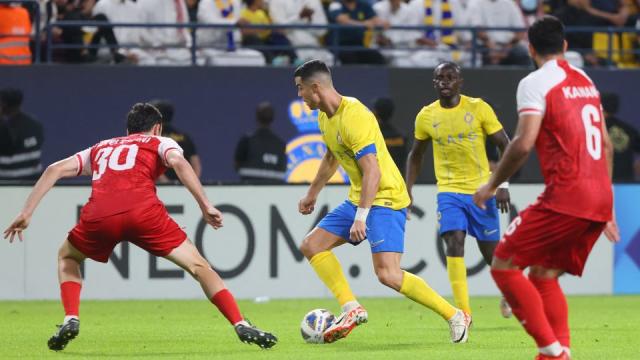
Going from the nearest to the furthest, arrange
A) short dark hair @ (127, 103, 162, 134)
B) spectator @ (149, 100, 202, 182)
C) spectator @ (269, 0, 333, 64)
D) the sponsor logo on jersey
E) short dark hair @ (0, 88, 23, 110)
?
short dark hair @ (127, 103, 162, 134) → spectator @ (149, 100, 202, 182) → short dark hair @ (0, 88, 23, 110) → spectator @ (269, 0, 333, 64) → the sponsor logo on jersey

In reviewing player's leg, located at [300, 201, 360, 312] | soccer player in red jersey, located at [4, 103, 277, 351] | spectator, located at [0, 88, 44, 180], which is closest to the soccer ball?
player's leg, located at [300, 201, 360, 312]

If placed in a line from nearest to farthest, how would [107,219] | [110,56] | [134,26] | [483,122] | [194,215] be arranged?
[107,219]
[483,122]
[194,215]
[134,26]
[110,56]

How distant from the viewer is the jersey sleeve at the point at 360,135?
33.9ft

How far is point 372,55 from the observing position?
20078 mm

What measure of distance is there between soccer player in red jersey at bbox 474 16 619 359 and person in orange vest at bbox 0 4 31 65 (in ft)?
38.3

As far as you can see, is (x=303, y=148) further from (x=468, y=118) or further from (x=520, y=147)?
(x=520, y=147)

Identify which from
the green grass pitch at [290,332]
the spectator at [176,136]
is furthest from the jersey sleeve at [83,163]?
the spectator at [176,136]

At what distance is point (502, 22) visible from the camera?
2022 cm

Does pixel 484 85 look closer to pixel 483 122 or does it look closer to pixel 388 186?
pixel 483 122

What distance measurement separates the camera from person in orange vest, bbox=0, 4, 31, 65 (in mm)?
18625

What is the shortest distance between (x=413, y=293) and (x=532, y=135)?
9.64ft

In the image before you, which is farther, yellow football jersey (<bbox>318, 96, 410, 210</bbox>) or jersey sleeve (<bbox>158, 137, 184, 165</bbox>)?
yellow football jersey (<bbox>318, 96, 410, 210</bbox>)

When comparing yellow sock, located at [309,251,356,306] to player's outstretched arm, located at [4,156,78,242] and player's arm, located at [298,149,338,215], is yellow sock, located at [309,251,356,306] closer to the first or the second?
player's arm, located at [298,149,338,215]

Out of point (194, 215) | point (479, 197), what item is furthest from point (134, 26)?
point (479, 197)
